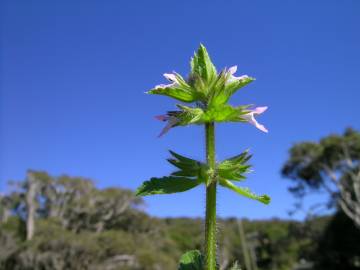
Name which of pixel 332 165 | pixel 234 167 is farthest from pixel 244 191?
pixel 332 165

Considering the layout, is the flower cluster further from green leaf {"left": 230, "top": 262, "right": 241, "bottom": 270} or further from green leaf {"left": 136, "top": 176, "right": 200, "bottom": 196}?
green leaf {"left": 230, "top": 262, "right": 241, "bottom": 270}

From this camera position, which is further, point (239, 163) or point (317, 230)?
point (317, 230)

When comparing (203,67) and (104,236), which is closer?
(203,67)

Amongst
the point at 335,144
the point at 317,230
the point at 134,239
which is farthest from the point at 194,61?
the point at 317,230

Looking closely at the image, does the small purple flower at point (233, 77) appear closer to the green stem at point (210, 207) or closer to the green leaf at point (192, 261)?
the green stem at point (210, 207)

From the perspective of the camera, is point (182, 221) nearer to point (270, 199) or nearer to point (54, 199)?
point (54, 199)

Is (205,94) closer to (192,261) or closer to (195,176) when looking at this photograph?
(195,176)
